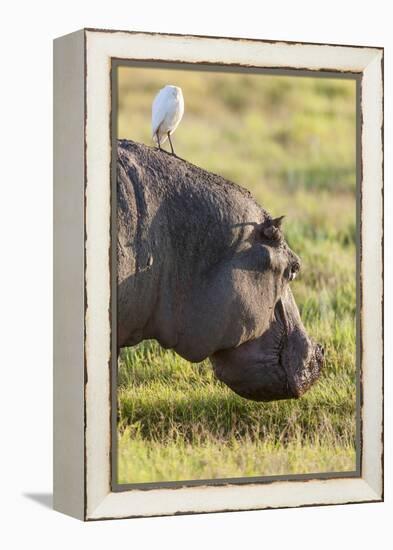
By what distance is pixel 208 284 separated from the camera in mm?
14227

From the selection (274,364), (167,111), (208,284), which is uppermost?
(167,111)

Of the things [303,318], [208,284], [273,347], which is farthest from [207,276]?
[303,318]

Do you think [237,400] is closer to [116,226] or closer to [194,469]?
[194,469]

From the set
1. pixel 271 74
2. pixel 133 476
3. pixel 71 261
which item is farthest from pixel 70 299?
pixel 271 74

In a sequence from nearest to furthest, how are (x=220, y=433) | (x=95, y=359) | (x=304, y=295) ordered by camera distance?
(x=95, y=359) → (x=220, y=433) → (x=304, y=295)

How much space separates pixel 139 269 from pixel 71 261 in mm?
486

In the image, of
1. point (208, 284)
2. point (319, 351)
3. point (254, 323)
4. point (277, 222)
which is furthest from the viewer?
point (319, 351)

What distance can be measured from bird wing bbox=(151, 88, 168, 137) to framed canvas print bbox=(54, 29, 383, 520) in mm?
12

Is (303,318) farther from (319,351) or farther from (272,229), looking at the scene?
(272,229)

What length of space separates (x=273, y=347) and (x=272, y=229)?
2.74 feet

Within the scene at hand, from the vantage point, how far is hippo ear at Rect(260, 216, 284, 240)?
47.6ft

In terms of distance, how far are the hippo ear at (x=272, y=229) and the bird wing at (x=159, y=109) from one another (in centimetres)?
103

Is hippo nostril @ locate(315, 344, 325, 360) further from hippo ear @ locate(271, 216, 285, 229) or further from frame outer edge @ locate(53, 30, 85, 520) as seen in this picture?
frame outer edge @ locate(53, 30, 85, 520)

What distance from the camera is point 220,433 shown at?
1444 cm
